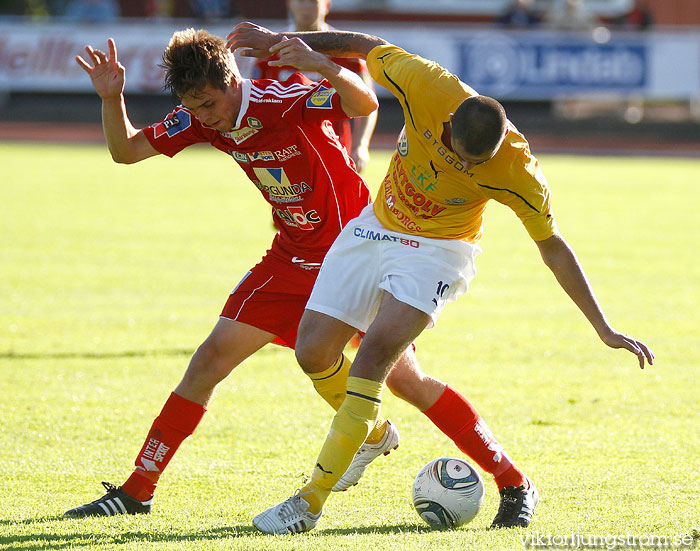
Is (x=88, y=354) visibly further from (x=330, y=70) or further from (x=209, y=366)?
(x=330, y=70)

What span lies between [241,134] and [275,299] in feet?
2.47

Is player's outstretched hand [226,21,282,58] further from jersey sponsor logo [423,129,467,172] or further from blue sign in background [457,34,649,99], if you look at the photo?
blue sign in background [457,34,649,99]

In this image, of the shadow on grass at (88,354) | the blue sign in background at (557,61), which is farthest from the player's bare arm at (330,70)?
the blue sign in background at (557,61)

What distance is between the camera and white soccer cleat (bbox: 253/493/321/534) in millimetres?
4090

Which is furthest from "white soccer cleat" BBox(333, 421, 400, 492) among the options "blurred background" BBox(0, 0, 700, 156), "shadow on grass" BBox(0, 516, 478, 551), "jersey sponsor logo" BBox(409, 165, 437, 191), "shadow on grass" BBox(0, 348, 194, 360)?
"blurred background" BBox(0, 0, 700, 156)

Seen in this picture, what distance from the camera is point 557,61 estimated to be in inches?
974

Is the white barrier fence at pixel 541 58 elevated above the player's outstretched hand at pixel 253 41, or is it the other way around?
the player's outstretched hand at pixel 253 41

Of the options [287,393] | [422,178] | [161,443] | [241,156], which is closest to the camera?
[422,178]

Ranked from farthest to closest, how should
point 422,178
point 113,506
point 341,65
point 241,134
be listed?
point 341,65
point 241,134
point 113,506
point 422,178

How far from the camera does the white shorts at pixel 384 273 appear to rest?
4125mm

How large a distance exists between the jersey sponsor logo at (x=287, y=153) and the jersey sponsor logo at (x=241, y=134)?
0.48ft

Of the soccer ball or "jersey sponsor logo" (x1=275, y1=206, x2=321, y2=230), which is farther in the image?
"jersey sponsor logo" (x1=275, y1=206, x2=321, y2=230)

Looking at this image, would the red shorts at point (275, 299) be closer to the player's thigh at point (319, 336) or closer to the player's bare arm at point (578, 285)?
the player's thigh at point (319, 336)

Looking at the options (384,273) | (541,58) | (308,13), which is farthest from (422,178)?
(541,58)
